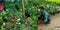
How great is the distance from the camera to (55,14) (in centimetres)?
828

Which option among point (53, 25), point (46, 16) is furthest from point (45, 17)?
point (53, 25)

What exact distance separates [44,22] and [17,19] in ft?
3.13

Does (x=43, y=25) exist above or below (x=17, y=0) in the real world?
below

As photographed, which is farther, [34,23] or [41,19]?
[41,19]

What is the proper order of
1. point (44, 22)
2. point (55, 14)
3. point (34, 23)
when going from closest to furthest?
point (34, 23) → point (44, 22) → point (55, 14)

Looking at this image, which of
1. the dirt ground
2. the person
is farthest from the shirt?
the dirt ground

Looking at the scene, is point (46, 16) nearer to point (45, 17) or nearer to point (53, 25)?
point (45, 17)

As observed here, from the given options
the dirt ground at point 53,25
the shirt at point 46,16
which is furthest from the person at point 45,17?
the dirt ground at point 53,25

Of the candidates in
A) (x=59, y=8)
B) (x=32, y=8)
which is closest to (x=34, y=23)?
(x=32, y=8)

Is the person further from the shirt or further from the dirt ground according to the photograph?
the dirt ground

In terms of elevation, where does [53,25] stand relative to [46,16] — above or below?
below

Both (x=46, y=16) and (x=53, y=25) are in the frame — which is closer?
(x=53, y=25)

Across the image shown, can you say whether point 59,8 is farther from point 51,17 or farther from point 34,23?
point 34,23

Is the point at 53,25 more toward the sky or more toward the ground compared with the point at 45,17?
more toward the ground
